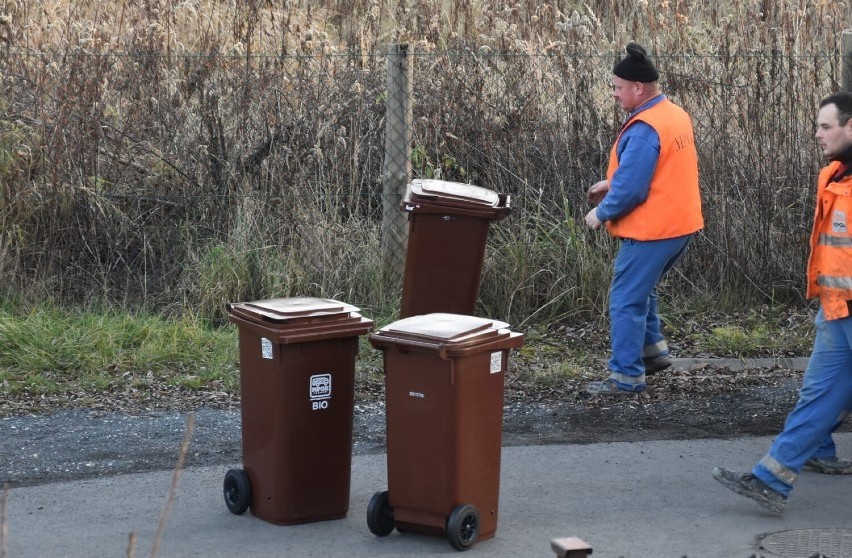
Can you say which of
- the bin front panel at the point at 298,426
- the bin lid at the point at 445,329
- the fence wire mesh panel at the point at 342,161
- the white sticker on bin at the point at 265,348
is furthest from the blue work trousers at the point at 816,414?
the fence wire mesh panel at the point at 342,161

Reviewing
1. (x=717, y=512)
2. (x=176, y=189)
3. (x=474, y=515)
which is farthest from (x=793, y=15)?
(x=474, y=515)

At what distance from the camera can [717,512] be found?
523cm

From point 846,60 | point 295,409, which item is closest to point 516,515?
point 295,409

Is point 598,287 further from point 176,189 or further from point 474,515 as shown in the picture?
point 474,515

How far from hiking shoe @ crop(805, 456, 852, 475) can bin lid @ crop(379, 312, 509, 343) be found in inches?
77.4

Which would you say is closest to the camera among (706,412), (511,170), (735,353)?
(706,412)

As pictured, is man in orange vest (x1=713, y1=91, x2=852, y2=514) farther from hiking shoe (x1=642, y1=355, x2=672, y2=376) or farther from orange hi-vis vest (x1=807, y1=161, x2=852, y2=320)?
hiking shoe (x1=642, y1=355, x2=672, y2=376)

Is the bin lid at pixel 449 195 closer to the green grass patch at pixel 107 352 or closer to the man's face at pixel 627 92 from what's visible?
the man's face at pixel 627 92

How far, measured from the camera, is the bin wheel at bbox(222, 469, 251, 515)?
511 centimetres

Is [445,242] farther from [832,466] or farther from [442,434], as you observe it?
[832,466]

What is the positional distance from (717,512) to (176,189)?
18.4ft

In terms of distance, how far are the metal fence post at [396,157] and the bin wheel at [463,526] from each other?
13.3 feet

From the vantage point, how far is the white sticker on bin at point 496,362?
15.8 ft

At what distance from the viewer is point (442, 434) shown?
15.5 ft
